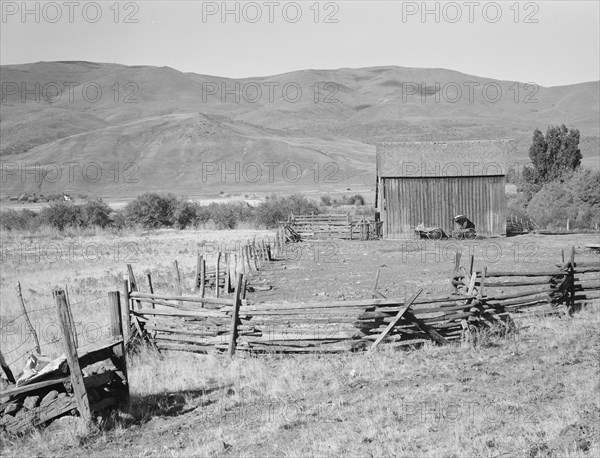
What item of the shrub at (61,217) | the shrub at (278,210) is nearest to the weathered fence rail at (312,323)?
the shrub at (278,210)

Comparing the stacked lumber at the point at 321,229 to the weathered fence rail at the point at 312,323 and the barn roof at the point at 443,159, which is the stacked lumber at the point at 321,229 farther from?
the weathered fence rail at the point at 312,323

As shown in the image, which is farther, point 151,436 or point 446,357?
point 446,357

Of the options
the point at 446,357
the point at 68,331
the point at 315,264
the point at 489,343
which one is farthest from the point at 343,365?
the point at 315,264

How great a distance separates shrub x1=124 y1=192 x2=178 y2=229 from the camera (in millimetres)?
52000

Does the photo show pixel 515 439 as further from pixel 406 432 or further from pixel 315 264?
pixel 315 264

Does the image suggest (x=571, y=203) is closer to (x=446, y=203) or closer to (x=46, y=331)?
(x=446, y=203)

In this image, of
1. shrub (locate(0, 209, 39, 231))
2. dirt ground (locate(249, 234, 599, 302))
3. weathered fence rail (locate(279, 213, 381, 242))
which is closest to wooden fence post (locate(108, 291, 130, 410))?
dirt ground (locate(249, 234, 599, 302))

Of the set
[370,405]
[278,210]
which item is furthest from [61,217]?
[370,405]

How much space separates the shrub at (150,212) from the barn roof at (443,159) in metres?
21.0

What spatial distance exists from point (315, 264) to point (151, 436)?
1854cm

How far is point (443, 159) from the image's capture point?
123ft

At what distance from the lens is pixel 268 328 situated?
13.2 meters

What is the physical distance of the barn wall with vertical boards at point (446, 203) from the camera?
3675 centimetres

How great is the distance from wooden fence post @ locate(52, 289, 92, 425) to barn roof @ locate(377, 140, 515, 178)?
96.2 feet
